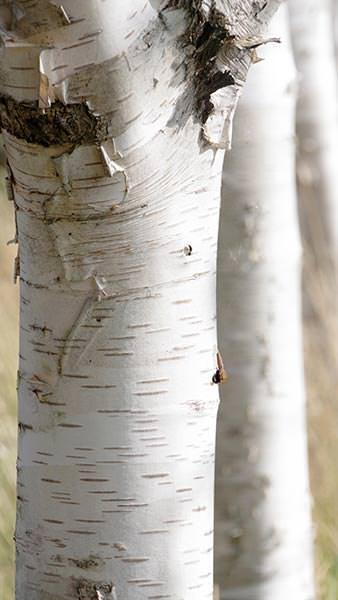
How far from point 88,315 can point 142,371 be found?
4.0 inches

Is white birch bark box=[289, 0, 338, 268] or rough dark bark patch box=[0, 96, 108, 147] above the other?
white birch bark box=[289, 0, 338, 268]

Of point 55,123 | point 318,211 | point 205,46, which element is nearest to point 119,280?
point 55,123

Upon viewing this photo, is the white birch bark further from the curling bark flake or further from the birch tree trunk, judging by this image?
the curling bark flake

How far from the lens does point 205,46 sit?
126cm

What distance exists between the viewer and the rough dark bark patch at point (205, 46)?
4.05 ft

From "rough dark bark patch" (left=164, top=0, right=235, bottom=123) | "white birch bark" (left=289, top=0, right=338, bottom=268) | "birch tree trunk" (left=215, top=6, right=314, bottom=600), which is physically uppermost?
"white birch bark" (left=289, top=0, right=338, bottom=268)

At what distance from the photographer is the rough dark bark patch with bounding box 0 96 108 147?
1196 millimetres

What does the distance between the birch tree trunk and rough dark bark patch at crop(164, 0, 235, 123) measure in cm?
91

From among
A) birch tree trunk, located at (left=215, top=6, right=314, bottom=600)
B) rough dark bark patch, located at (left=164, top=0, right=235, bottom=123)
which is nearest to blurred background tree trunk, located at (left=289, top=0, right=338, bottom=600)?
birch tree trunk, located at (left=215, top=6, right=314, bottom=600)

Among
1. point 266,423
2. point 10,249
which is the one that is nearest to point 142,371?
point 266,423

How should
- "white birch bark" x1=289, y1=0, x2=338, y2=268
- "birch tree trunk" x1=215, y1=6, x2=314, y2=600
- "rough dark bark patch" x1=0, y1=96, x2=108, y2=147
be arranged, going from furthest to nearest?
"white birch bark" x1=289, y1=0, x2=338, y2=268, "birch tree trunk" x1=215, y1=6, x2=314, y2=600, "rough dark bark patch" x1=0, y1=96, x2=108, y2=147

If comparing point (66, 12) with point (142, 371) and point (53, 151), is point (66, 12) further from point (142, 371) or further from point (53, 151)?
point (142, 371)

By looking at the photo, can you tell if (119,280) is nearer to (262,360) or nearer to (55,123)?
(55,123)

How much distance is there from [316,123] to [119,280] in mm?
3368
